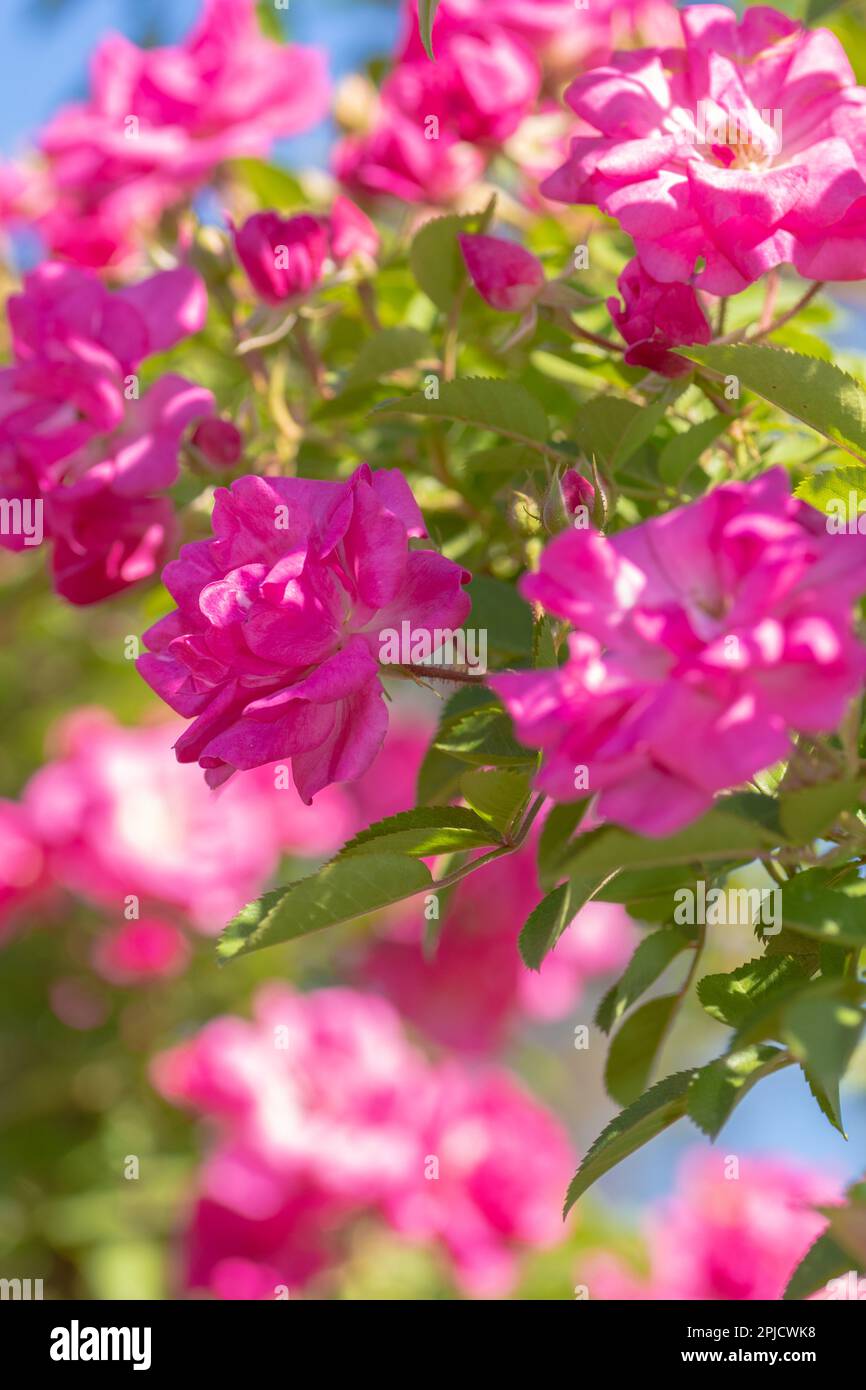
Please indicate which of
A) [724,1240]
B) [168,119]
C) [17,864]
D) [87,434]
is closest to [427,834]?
[87,434]

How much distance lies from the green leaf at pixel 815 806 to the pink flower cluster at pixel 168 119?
3.21ft

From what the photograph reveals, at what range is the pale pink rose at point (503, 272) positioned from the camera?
0.94 meters

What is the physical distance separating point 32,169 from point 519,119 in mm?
882

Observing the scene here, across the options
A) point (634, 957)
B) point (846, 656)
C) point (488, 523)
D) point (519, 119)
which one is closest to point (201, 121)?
point (519, 119)

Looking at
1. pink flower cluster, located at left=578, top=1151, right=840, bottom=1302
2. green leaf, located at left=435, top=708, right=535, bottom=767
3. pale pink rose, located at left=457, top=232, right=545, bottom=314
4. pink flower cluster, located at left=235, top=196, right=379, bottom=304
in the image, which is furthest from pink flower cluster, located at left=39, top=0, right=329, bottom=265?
pink flower cluster, located at left=578, top=1151, right=840, bottom=1302

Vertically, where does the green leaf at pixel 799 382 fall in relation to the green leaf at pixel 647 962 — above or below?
above

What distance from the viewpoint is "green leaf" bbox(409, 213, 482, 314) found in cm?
102

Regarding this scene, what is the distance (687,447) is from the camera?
0.90m

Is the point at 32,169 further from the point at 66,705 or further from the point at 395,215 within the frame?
the point at 66,705

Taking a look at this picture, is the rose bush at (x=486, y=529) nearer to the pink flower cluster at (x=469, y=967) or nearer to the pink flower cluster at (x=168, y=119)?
the pink flower cluster at (x=168, y=119)

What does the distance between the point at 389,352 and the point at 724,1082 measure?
57 centimetres

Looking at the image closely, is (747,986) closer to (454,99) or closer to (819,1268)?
(819,1268)

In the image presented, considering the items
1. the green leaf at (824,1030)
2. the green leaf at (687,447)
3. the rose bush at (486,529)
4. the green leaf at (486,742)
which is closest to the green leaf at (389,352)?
the rose bush at (486,529)
